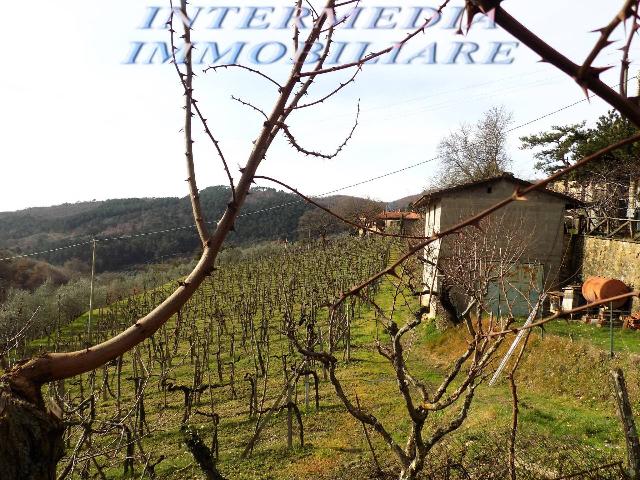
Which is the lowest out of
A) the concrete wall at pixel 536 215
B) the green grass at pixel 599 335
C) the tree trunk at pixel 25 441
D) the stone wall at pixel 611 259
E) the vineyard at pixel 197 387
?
the vineyard at pixel 197 387

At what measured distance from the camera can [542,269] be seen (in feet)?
47.9

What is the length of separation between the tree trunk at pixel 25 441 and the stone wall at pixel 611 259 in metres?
12.7

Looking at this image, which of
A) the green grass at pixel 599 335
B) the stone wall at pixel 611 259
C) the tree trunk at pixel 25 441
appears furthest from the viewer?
the stone wall at pixel 611 259

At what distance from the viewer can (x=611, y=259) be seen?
1355cm

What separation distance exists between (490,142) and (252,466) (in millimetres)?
19571

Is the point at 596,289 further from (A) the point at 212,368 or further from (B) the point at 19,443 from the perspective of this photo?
(B) the point at 19,443

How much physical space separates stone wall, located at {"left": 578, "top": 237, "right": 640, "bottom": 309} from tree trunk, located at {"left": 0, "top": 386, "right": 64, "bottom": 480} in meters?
12.7

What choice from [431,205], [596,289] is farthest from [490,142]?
[596,289]

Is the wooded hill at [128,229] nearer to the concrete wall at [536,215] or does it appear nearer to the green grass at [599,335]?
the concrete wall at [536,215]

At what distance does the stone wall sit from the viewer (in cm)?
1238

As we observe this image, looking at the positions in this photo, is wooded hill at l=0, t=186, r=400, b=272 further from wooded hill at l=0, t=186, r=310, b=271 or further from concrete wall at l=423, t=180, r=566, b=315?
concrete wall at l=423, t=180, r=566, b=315

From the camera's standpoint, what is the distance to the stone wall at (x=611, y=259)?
12383mm

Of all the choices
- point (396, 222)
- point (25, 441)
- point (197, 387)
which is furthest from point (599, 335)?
point (396, 222)

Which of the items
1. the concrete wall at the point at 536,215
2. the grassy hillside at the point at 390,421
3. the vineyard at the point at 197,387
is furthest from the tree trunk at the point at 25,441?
the concrete wall at the point at 536,215
